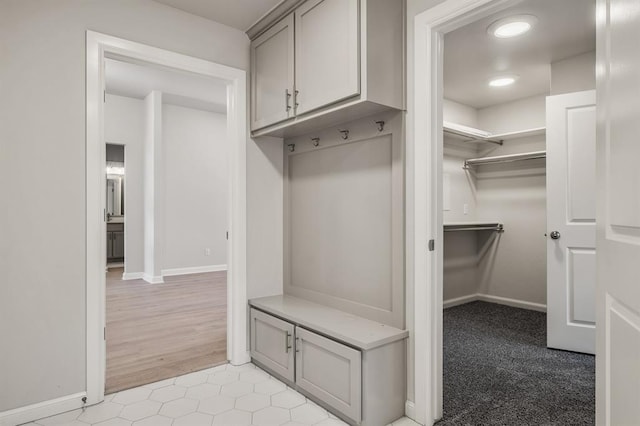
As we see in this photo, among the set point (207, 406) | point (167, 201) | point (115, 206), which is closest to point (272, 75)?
point (207, 406)

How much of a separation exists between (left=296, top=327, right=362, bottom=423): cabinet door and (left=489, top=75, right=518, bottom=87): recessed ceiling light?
339 centimetres

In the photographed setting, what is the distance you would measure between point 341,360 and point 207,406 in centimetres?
85

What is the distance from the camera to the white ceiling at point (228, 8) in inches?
99.9

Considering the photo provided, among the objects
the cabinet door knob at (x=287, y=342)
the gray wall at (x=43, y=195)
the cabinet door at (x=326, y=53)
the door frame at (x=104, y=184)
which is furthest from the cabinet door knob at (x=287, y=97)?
the cabinet door knob at (x=287, y=342)

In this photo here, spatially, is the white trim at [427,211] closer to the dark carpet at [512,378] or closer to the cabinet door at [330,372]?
the dark carpet at [512,378]

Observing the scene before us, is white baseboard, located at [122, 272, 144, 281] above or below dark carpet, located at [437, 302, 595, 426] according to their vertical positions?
above

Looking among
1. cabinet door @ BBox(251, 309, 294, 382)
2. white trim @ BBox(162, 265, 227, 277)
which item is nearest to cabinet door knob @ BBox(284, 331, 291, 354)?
cabinet door @ BBox(251, 309, 294, 382)

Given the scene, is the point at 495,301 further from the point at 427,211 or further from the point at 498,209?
the point at 427,211

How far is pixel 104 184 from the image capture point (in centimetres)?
232

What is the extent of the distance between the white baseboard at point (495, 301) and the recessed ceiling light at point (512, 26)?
9.29ft

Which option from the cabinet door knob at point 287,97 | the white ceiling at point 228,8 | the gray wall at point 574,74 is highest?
the white ceiling at point 228,8

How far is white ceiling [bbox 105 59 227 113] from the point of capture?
4.91 metres

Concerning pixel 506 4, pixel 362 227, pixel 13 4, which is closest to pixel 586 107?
pixel 506 4

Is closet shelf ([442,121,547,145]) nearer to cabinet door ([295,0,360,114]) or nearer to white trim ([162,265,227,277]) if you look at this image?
cabinet door ([295,0,360,114])
